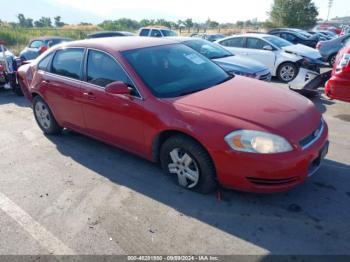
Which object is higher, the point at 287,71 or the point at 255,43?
the point at 255,43

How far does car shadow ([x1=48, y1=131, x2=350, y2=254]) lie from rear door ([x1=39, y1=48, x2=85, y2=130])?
81cm

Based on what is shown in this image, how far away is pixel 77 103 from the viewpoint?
4352 mm

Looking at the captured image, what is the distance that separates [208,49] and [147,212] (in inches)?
238

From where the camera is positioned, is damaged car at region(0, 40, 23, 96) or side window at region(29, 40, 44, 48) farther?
side window at region(29, 40, 44, 48)

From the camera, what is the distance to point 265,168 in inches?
114

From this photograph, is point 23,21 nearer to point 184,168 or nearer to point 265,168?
point 184,168

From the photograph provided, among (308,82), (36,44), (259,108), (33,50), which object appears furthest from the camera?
(36,44)

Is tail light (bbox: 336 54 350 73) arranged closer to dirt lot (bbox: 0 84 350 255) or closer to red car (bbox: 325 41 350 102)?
red car (bbox: 325 41 350 102)

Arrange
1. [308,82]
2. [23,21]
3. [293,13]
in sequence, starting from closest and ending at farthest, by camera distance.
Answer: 1. [308,82]
2. [293,13]
3. [23,21]

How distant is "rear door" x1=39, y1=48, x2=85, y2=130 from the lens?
4.34 m

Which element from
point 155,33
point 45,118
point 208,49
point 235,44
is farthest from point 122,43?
point 155,33

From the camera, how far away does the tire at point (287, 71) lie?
9.14m

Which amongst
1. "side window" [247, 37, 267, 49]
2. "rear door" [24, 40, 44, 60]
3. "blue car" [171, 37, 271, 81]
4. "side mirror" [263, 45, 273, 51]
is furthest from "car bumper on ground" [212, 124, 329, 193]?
"rear door" [24, 40, 44, 60]

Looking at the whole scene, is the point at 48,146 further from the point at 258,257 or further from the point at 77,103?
the point at 258,257
